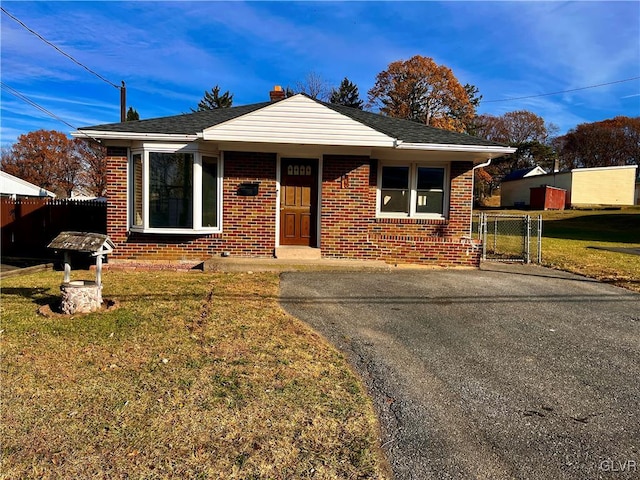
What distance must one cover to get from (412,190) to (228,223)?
450cm

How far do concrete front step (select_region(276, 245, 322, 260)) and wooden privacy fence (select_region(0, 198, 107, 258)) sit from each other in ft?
18.5

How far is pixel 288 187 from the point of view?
10.1 meters

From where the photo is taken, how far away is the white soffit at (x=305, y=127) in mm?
8930

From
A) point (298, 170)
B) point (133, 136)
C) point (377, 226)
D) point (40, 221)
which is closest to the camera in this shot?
point (133, 136)

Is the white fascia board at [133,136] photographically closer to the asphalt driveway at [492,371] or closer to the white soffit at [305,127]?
the white soffit at [305,127]

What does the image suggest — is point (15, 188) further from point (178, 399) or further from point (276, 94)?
point (178, 399)

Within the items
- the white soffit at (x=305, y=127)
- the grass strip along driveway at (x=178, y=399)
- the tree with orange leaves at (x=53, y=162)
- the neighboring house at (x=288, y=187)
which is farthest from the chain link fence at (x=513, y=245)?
the tree with orange leaves at (x=53, y=162)

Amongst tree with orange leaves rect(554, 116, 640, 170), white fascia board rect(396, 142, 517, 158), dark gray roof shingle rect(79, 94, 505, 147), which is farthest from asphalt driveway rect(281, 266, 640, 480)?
tree with orange leaves rect(554, 116, 640, 170)

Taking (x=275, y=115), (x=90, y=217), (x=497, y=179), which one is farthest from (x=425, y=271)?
(x=497, y=179)

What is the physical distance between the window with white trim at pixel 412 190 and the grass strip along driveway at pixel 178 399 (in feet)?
19.0

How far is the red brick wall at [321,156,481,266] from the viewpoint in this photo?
9.83 metres

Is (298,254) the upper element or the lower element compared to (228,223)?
lower

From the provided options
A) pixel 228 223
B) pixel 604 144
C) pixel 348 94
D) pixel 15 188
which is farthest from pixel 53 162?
pixel 604 144

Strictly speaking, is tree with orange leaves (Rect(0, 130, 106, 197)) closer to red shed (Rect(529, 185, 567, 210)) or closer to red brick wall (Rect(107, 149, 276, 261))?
red brick wall (Rect(107, 149, 276, 261))
